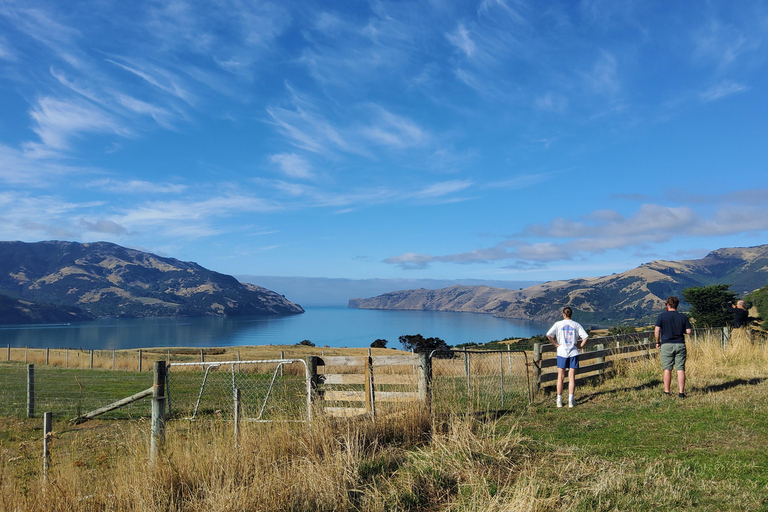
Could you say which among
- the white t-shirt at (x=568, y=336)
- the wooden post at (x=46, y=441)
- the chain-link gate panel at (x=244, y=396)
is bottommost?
the chain-link gate panel at (x=244, y=396)

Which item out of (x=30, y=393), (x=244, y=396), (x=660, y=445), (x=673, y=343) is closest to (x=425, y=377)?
(x=660, y=445)

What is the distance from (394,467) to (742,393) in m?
8.51

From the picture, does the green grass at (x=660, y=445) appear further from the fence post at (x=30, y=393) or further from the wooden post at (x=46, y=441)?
the fence post at (x=30, y=393)

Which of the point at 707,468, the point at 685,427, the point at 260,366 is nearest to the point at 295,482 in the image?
the point at 707,468

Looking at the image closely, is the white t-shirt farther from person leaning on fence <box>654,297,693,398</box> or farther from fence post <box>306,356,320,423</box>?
fence post <box>306,356,320,423</box>

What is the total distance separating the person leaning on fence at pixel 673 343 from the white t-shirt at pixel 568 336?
5.79 feet

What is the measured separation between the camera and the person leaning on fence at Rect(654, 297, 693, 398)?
1077 centimetres

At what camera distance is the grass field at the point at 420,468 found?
4.92 meters

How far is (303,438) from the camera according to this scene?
6.69 m

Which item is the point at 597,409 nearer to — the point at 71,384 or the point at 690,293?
the point at 71,384

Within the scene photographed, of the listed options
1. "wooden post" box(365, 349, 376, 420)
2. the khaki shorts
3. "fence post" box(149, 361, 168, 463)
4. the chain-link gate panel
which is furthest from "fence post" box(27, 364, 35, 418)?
the khaki shorts

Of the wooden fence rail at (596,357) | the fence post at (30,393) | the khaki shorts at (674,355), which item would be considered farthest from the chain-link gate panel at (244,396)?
the khaki shorts at (674,355)

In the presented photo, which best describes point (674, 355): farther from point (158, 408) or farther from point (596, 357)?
point (158, 408)

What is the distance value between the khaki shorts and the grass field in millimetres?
1904
